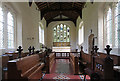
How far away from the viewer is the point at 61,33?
12805 mm

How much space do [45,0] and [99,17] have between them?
15.3ft

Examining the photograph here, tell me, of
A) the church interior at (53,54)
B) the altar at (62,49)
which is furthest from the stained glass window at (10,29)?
the altar at (62,49)

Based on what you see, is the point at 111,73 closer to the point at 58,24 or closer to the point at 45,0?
the point at 45,0

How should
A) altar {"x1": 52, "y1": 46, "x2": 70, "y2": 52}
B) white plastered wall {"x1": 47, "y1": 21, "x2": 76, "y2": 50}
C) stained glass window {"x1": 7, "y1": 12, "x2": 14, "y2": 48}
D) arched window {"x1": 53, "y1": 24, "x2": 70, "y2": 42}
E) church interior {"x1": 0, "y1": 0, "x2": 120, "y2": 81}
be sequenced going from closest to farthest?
1. church interior {"x1": 0, "y1": 0, "x2": 120, "y2": 81}
2. stained glass window {"x1": 7, "y1": 12, "x2": 14, "y2": 48}
3. altar {"x1": 52, "y1": 46, "x2": 70, "y2": 52}
4. white plastered wall {"x1": 47, "y1": 21, "x2": 76, "y2": 50}
5. arched window {"x1": 53, "y1": 24, "x2": 70, "y2": 42}

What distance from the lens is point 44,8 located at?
9297mm

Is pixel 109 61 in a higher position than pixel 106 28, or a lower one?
lower

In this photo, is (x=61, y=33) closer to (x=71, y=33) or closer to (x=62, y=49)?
(x=71, y=33)

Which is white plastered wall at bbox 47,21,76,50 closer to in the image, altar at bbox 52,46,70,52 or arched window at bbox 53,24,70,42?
arched window at bbox 53,24,70,42

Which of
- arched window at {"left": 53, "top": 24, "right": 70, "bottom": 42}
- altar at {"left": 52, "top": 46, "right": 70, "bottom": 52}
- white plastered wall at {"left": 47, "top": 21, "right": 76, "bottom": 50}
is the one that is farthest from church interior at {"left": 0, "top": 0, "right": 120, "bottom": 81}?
altar at {"left": 52, "top": 46, "right": 70, "bottom": 52}

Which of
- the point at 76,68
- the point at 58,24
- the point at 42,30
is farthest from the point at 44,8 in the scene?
the point at 76,68

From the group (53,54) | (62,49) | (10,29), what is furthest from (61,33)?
(10,29)

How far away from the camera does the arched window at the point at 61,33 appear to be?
12703 millimetres

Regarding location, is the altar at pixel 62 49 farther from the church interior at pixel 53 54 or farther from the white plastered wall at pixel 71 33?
the church interior at pixel 53 54

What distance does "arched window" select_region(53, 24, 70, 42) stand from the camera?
41.7 feet
